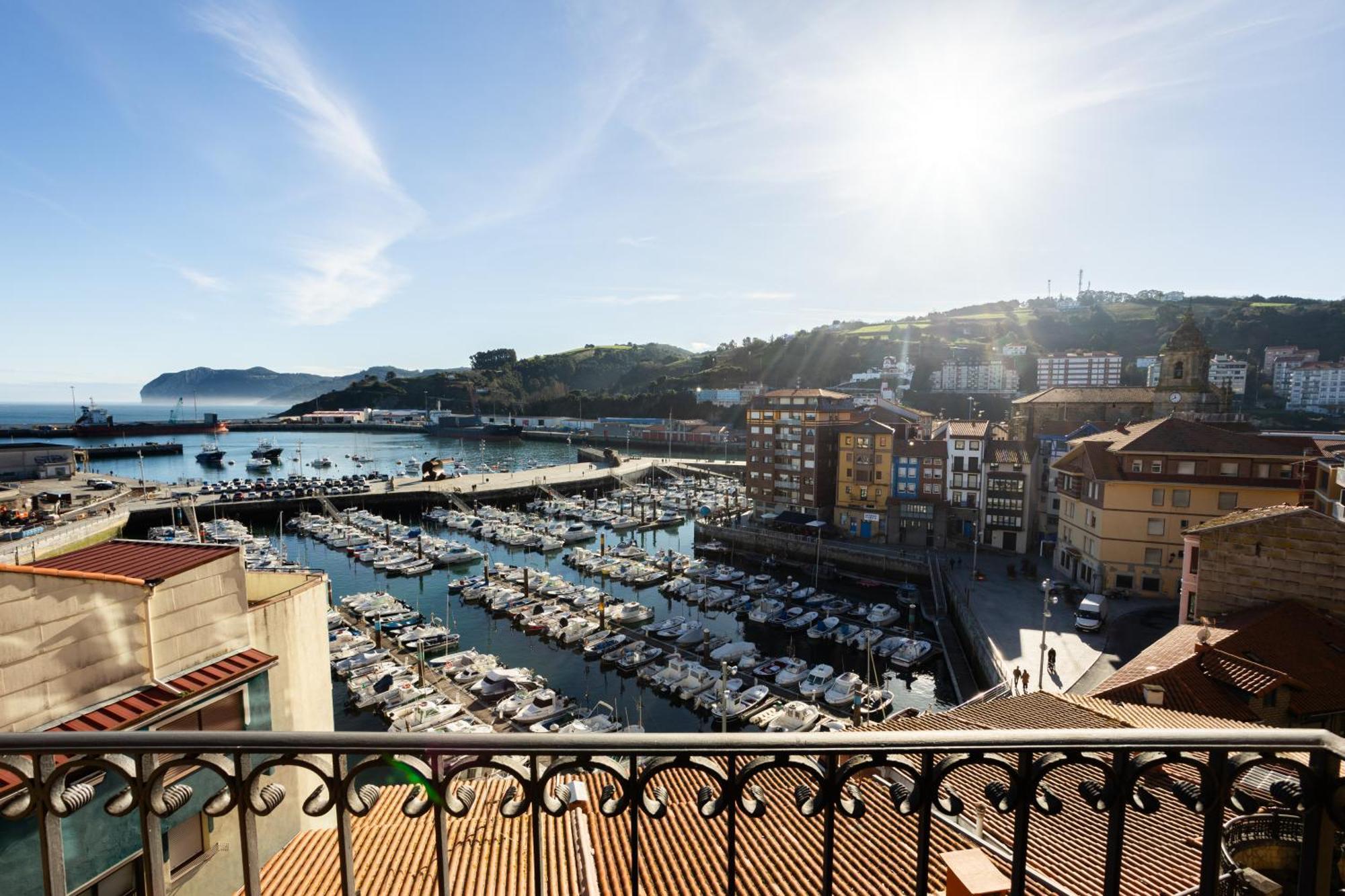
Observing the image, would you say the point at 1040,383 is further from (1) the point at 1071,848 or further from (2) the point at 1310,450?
(1) the point at 1071,848

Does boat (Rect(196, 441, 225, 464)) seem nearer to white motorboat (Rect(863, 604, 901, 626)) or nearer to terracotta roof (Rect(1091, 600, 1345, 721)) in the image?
white motorboat (Rect(863, 604, 901, 626))

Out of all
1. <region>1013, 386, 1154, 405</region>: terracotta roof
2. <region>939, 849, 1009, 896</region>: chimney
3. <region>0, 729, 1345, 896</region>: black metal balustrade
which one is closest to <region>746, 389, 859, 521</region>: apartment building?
<region>1013, 386, 1154, 405</region>: terracotta roof

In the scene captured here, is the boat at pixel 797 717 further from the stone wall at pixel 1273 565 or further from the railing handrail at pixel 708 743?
the railing handrail at pixel 708 743

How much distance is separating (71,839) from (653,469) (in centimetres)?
6525

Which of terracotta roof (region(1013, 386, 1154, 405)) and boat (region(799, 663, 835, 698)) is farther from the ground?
terracotta roof (region(1013, 386, 1154, 405))

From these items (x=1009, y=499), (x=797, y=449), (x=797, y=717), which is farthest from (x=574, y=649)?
(x=1009, y=499)

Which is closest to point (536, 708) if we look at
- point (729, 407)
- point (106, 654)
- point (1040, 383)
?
point (106, 654)

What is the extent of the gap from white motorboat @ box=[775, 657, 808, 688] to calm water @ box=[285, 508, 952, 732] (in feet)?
6.67

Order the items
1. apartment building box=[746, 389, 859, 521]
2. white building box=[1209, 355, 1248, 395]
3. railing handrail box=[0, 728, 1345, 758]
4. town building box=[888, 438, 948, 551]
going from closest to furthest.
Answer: railing handrail box=[0, 728, 1345, 758]
town building box=[888, 438, 948, 551]
apartment building box=[746, 389, 859, 521]
white building box=[1209, 355, 1248, 395]

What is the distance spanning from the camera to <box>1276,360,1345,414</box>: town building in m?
83.6

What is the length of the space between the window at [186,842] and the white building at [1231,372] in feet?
357

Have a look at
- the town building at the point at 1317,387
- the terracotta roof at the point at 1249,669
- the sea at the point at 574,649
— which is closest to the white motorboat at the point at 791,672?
the sea at the point at 574,649

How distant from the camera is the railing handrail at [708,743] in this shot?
1.71 metres

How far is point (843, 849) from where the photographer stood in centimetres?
645
